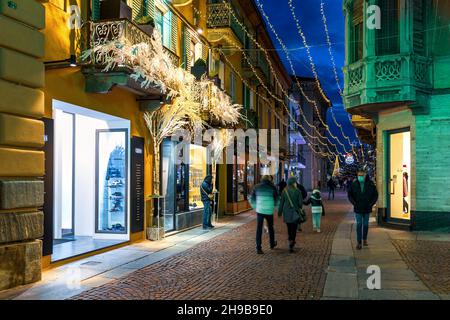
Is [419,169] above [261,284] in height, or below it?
above

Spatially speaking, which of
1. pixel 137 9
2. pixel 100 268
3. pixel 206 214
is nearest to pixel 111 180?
pixel 100 268

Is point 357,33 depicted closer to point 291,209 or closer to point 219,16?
point 219,16

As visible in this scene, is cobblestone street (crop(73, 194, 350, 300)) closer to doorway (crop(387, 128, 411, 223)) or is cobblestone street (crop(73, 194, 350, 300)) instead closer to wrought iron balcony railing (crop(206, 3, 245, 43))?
doorway (crop(387, 128, 411, 223))

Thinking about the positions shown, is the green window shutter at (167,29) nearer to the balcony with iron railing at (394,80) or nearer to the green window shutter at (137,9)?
the green window shutter at (137,9)

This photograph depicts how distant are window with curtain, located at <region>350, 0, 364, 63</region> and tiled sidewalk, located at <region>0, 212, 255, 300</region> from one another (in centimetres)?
806

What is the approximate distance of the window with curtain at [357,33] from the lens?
16.9m

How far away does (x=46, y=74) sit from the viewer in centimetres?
898

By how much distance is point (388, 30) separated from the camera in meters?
15.6

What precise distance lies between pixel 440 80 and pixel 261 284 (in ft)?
33.5

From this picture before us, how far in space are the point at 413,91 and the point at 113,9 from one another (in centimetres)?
882

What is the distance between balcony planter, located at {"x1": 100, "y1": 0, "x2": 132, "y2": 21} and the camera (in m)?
11.0
